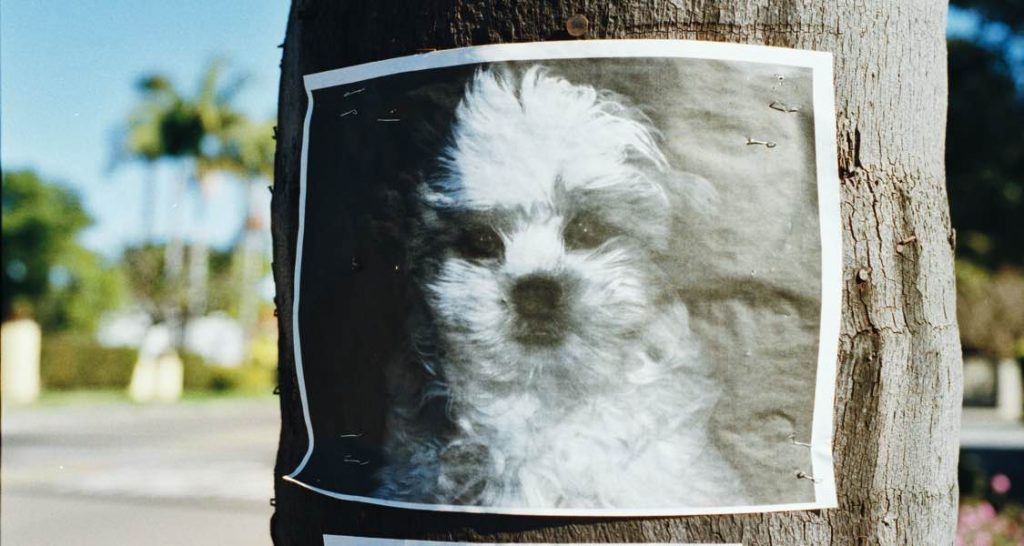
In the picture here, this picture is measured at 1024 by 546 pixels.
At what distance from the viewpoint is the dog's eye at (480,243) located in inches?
57.2

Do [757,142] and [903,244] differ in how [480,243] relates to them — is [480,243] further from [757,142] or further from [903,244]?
[903,244]

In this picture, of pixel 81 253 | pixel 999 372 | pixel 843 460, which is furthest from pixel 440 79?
pixel 81 253

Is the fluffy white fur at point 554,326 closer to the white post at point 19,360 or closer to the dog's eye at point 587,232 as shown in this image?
the dog's eye at point 587,232

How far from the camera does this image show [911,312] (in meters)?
1.47

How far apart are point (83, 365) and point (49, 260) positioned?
787 centimetres

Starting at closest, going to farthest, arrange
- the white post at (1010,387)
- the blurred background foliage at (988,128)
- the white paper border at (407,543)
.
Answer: the white paper border at (407,543) → the blurred background foliage at (988,128) → the white post at (1010,387)

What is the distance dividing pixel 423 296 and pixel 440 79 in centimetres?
33

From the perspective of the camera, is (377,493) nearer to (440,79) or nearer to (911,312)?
(440,79)

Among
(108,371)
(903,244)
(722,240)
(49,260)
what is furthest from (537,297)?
(49,260)

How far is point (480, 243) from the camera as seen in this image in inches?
57.2

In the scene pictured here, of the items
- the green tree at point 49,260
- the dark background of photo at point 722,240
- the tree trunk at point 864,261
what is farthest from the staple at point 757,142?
the green tree at point 49,260

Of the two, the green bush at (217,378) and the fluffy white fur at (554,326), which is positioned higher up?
the fluffy white fur at (554,326)

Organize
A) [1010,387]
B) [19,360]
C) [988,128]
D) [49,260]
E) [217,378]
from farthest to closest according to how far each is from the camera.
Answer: [49,260] → [217,378] → [1010,387] → [19,360] → [988,128]

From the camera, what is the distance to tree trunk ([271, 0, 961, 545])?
1.43 metres
